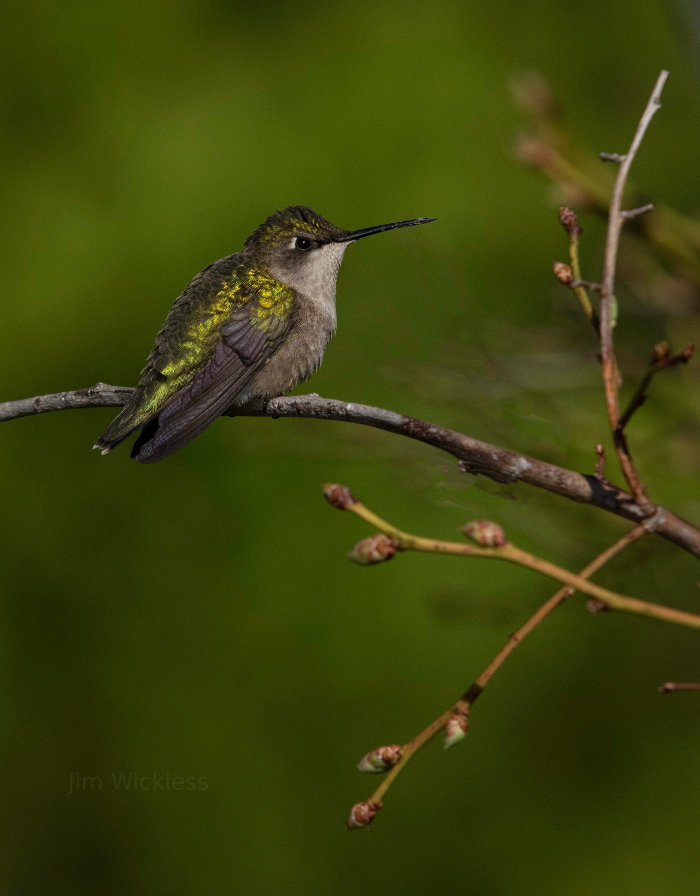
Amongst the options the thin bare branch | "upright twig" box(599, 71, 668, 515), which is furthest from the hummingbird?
"upright twig" box(599, 71, 668, 515)

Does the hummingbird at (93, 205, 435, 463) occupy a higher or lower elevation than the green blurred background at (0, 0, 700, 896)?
higher

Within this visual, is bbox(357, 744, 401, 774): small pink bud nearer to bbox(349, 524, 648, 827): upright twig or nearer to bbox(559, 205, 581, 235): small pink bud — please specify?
bbox(349, 524, 648, 827): upright twig

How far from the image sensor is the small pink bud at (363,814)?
833 mm

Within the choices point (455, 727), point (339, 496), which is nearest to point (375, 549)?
point (339, 496)

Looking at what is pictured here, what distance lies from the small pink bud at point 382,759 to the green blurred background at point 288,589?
2.54 meters

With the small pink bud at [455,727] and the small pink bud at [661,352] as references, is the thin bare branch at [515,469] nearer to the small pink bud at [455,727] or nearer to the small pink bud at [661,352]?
the small pink bud at [661,352]

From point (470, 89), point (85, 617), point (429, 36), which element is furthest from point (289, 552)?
point (429, 36)

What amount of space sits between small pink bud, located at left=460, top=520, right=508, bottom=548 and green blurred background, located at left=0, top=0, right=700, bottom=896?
2.60 meters

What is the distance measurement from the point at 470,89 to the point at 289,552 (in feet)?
9.33

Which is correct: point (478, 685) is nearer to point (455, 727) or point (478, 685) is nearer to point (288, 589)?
point (455, 727)

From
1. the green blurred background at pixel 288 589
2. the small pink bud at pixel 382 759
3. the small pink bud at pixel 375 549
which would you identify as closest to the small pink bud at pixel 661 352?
the small pink bud at pixel 375 549

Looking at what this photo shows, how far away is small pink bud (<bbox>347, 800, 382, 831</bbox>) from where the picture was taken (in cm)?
83

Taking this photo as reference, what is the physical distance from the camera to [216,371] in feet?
6.11

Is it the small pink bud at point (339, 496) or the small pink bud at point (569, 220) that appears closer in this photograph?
the small pink bud at point (339, 496)
